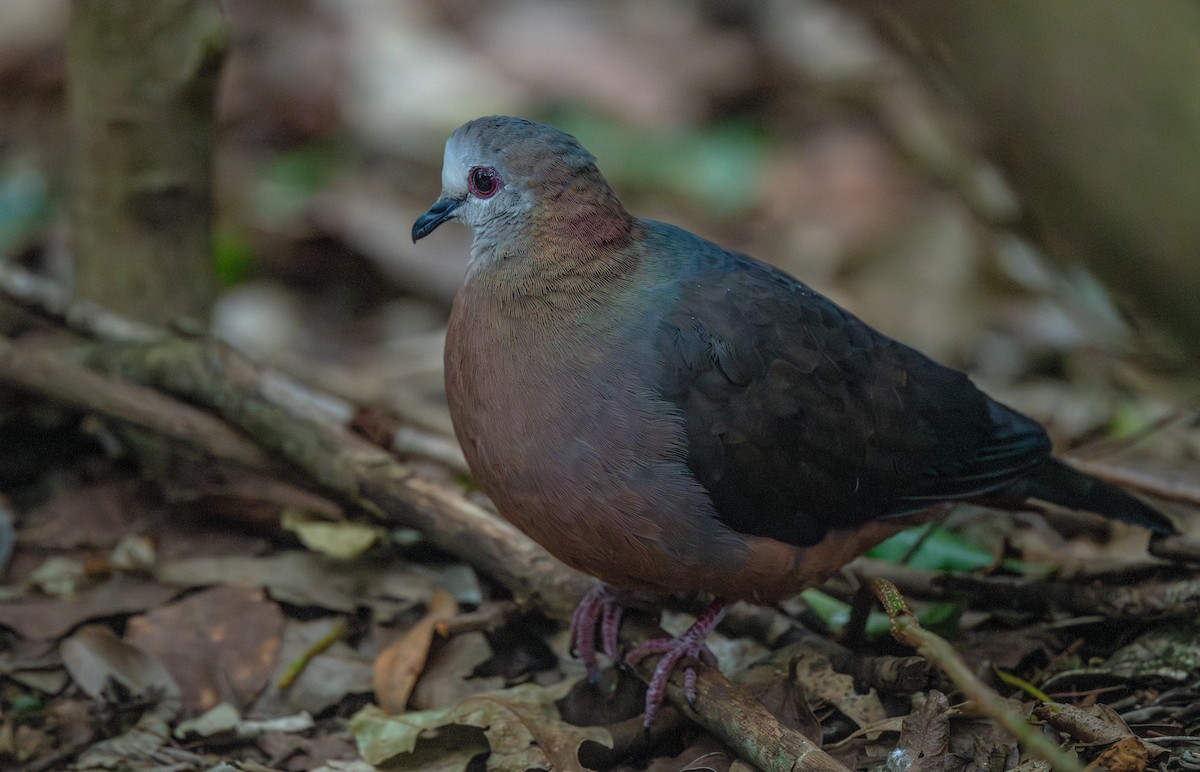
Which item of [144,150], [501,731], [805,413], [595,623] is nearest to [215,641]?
[501,731]

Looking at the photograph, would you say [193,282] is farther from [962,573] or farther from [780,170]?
[780,170]

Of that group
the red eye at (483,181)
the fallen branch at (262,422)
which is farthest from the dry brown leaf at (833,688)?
the red eye at (483,181)

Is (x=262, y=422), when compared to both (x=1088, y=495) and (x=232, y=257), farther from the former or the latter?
(x=232, y=257)

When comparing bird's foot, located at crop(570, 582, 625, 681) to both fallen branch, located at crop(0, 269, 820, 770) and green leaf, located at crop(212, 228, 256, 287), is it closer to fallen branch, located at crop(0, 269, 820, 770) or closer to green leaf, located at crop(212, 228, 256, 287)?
fallen branch, located at crop(0, 269, 820, 770)

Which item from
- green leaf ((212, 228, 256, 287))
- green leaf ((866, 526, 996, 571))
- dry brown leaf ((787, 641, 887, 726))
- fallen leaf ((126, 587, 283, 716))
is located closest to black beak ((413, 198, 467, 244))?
fallen leaf ((126, 587, 283, 716))

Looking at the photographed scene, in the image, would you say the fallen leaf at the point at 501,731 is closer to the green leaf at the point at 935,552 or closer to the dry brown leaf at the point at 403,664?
the dry brown leaf at the point at 403,664

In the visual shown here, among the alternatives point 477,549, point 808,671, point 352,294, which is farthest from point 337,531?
point 352,294
